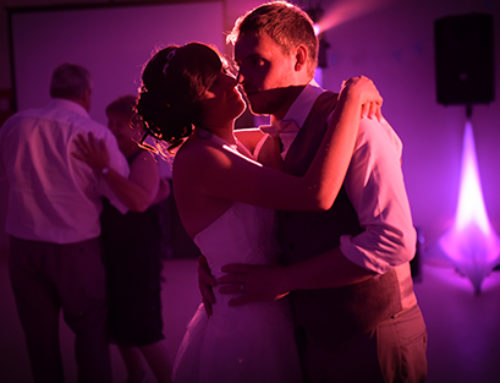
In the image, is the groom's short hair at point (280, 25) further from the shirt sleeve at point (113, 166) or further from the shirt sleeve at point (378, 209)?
the shirt sleeve at point (113, 166)

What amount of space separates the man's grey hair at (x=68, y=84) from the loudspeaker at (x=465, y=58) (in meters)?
3.76

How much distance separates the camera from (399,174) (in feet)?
3.90

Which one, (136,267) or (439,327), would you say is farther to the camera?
(439,327)

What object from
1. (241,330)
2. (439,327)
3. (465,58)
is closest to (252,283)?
(241,330)

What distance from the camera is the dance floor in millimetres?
2869

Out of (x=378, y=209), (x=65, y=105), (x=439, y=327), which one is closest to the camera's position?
(x=378, y=209)

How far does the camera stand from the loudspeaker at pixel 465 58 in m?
4.72

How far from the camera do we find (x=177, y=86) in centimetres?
144

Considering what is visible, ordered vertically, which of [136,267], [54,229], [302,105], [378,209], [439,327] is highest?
[302,105]

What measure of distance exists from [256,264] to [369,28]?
182 inches

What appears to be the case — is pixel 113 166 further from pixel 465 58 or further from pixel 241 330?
pixel 465 58

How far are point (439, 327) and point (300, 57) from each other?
2.70 meters

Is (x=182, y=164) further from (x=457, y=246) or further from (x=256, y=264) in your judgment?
(x=457, y=246)

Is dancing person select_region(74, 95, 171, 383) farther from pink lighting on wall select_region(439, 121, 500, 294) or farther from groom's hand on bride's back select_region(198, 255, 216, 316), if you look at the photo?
pink lighting on wall select_region(439, 121, 500, 294)
